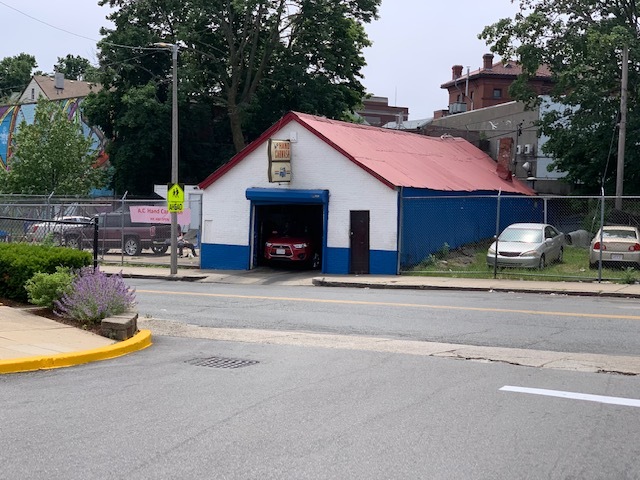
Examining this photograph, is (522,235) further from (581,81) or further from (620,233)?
(581,81)

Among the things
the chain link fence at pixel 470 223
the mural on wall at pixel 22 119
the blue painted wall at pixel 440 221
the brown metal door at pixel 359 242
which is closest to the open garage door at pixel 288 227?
the brown metal door at pixel 359 242

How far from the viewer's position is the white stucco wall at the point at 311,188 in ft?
84.5

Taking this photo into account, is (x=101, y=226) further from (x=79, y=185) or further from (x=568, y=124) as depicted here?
(x=568, y=124)

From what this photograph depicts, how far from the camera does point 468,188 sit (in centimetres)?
3061

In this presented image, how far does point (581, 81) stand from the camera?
3553cm

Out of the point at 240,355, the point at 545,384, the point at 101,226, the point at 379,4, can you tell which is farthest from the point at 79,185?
the point at 545,384

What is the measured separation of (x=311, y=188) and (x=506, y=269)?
7.22 meters

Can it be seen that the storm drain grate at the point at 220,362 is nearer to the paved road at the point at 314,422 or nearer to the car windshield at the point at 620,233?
the paved road at the point at 314,422

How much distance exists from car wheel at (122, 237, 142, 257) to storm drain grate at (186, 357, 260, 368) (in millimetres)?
23699

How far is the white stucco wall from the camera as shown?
2575 cm

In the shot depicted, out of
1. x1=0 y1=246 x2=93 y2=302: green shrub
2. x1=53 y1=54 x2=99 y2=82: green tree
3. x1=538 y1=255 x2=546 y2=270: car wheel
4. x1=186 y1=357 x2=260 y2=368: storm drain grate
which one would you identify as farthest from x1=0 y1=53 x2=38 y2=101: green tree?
x1=186 y1=357 x2=260 y2=368: storm drain grate

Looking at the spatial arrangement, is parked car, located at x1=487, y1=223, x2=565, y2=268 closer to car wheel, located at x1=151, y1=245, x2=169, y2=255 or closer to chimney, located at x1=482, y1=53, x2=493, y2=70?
car wheel, located at x1=151, y1=245, x2=169, y2=255

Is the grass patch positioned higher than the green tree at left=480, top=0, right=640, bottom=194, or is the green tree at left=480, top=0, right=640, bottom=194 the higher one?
the green tree at left=480, top=0, right=640, bottom=194

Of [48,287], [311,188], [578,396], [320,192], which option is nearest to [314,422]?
[578,396]
